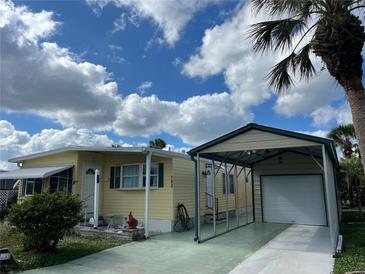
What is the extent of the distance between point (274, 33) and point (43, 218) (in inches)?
285

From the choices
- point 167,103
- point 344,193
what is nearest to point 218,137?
point 167,103

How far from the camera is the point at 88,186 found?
41.5ft

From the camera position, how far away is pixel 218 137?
30.4 feet

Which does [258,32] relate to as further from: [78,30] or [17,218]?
[17,218]

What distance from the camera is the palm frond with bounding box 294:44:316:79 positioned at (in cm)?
776

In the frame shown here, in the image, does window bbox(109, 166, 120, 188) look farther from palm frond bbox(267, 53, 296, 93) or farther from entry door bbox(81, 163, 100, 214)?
palm frond bbox(267, 53, 296, 93)

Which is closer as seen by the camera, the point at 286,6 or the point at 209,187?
the point at 286,6

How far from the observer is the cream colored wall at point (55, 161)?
482 inches

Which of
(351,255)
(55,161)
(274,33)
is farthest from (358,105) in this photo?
(55,161)

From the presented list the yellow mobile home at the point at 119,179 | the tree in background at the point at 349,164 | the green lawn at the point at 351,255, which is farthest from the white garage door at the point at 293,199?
the tree in background at the point at 349,164

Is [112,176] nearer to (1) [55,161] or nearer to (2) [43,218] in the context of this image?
(1) [55,161]

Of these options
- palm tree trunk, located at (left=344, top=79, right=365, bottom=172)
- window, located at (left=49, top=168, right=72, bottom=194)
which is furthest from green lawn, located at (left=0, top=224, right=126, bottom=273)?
palm tree trunk, located at (left=344, top=79, right=365, bottom=172)

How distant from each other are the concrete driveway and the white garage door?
311 cm

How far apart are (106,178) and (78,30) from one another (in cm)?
619
